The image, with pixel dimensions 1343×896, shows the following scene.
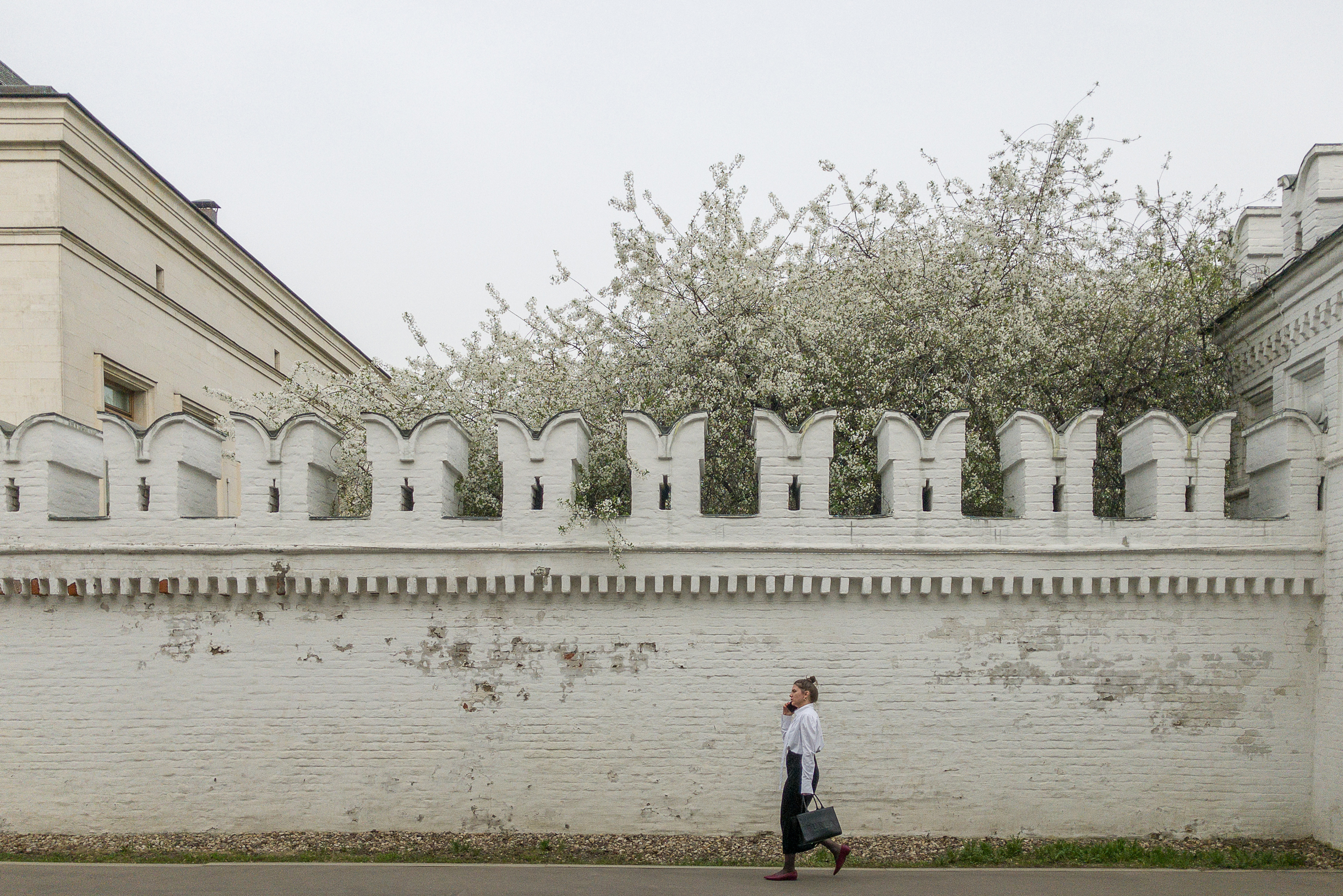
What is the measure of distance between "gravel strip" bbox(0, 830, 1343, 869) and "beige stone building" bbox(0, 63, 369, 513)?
249 inches

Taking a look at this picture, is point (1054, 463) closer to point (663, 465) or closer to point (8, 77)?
point (663, 465)

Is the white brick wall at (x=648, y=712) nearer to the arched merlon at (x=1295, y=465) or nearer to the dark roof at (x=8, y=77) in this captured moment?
the arched merlon at (x=1295, y=465)

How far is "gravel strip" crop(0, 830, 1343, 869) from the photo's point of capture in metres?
8.48

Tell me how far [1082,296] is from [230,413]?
9.16 m

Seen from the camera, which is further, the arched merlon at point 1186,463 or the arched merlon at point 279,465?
the arched merlon at point 279,465

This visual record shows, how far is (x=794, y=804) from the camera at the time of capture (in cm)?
782

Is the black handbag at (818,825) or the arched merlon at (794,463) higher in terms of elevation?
the arched merlon at (794,463)

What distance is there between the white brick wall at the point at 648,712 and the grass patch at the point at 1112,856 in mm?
216

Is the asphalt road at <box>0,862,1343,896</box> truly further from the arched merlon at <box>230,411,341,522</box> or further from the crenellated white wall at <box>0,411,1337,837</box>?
the arched merlon at <box>230,411,341,522</box>

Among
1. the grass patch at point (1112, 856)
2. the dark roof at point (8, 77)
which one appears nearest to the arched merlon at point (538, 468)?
the grass patch at point (1112, 856)

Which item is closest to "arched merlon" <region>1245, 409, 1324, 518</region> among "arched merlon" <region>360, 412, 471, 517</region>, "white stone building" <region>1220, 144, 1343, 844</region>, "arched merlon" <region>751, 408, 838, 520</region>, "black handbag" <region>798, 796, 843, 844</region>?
"white stone building" <region>1220, 144, 1343, 844</region>

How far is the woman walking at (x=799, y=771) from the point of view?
7723mm

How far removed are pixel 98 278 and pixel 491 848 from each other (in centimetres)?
1065

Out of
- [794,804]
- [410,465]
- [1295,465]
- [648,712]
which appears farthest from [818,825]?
[1295,465]
